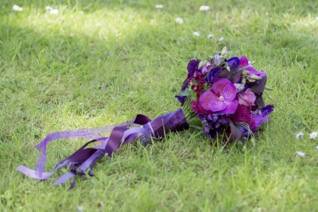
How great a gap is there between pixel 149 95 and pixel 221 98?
55 cm

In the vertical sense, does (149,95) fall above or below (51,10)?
below

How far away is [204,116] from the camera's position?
235cm

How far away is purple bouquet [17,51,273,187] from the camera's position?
2.29 metres

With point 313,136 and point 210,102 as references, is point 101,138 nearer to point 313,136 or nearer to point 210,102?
point 210,102

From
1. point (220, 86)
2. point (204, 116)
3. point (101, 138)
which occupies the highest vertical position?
point (220, 86)

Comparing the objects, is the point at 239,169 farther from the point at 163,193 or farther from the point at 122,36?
the point at 122,36

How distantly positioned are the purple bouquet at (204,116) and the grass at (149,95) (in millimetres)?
54

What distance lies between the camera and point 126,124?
8.23 ft

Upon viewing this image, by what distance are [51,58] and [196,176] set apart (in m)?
1.30

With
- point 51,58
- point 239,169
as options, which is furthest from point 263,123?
point 51,58

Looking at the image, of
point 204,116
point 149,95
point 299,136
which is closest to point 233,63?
point 204,116

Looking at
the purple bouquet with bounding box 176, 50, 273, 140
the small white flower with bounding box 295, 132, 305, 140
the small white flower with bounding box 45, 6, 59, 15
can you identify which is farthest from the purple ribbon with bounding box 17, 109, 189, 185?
the small white flower with bounding box 45, 6, 59, 15

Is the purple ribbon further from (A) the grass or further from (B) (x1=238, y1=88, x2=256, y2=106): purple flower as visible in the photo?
(B) (x1=238, y1=88, x2=256, y2=106): purple flower

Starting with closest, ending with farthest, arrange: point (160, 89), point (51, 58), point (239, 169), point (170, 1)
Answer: point (239, 169), point (160, 89), point (51, 58), point (170, 1)
